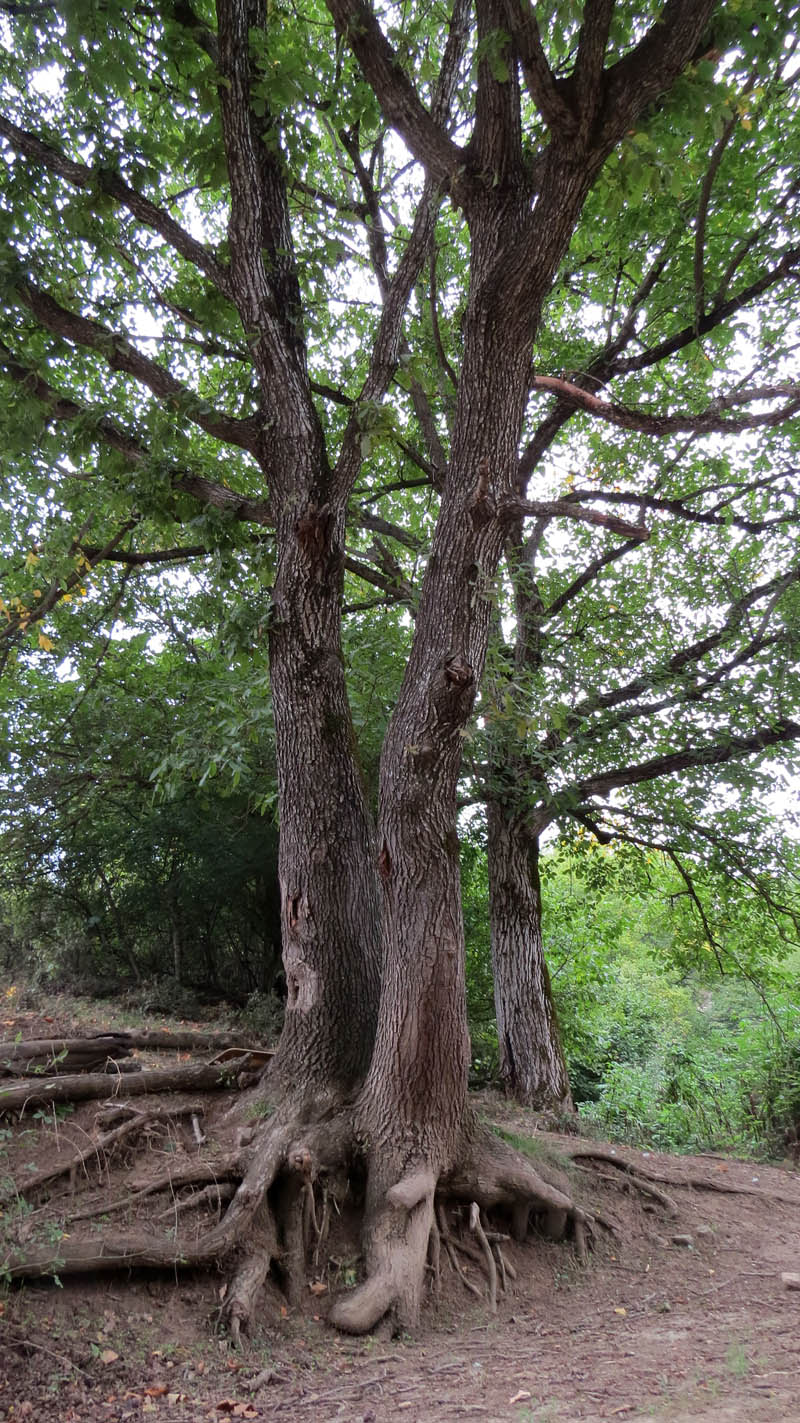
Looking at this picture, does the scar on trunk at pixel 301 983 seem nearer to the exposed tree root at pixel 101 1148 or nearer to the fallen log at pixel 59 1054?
the exposed tree root at pixel 101 1148

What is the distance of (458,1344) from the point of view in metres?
4.11

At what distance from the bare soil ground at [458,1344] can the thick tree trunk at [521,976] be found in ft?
7.42

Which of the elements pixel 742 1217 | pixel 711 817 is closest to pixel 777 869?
pixel 711 817

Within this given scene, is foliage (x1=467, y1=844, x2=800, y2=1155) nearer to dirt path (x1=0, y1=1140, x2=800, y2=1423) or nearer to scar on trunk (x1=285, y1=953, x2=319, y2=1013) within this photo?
dirt path (x1=0, y1=1140, x2=800, y2=1423)

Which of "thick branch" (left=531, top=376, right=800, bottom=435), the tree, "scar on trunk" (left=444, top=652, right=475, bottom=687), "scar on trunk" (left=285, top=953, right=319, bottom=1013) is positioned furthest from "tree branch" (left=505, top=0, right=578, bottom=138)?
"scar on trunk" (left=285, top=953, right=319, bottom=1013)

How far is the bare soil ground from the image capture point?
128 inches

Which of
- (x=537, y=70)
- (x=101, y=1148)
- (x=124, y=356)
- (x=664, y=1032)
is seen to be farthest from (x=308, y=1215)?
(x=664, y=1032)

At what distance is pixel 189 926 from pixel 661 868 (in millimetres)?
6708

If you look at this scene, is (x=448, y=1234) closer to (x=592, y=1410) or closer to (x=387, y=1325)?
(x=387, y=1325)

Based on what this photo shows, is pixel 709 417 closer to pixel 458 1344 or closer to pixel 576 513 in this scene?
pixel 576 513

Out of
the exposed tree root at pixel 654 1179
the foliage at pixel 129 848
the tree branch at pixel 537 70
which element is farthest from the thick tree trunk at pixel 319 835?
the foliage at pixel 129 848

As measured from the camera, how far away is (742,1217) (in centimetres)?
588

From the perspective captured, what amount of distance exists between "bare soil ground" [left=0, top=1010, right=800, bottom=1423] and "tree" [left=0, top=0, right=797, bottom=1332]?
220mm

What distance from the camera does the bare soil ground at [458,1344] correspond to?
3246 mm
